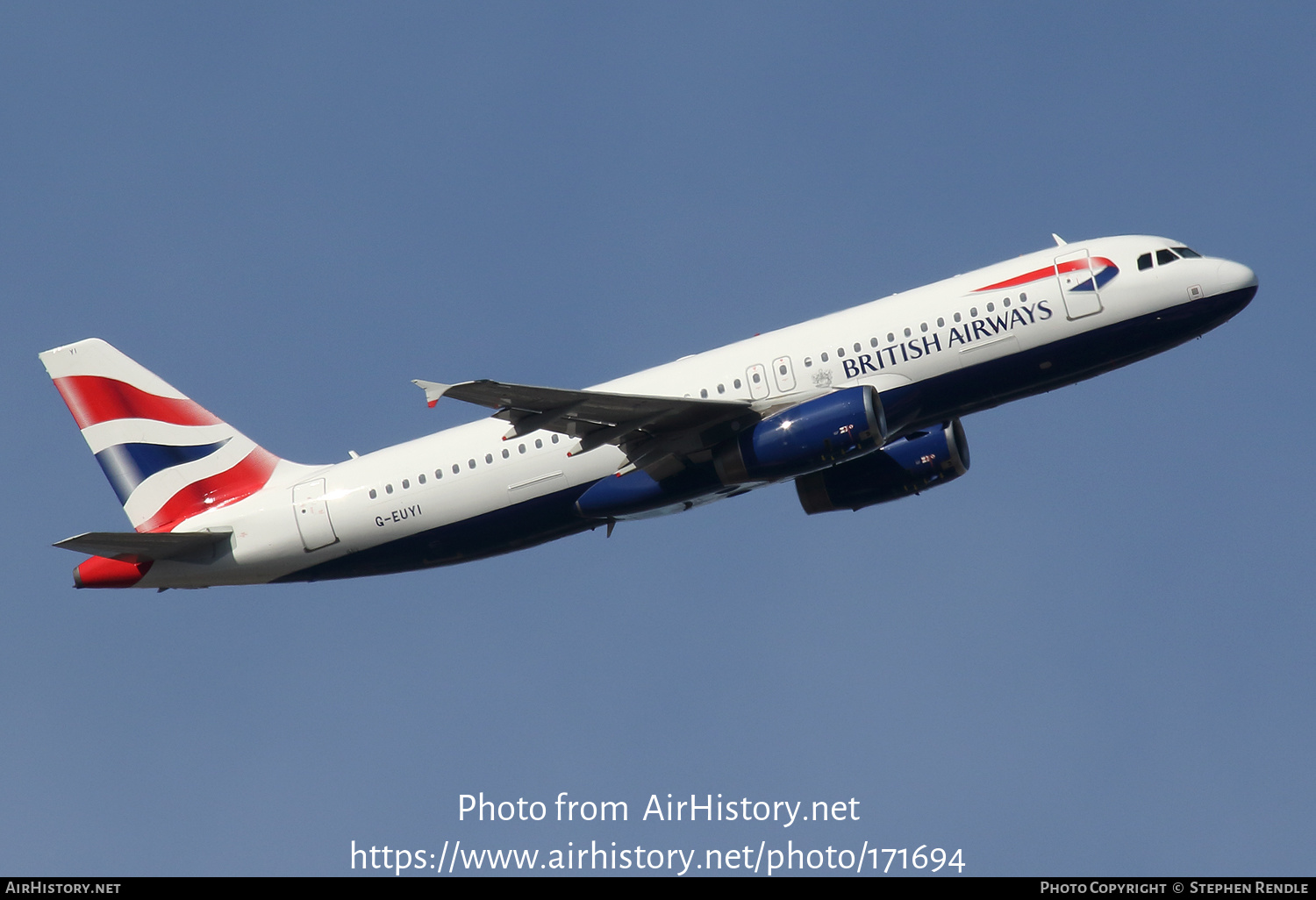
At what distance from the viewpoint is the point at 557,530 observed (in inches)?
1694

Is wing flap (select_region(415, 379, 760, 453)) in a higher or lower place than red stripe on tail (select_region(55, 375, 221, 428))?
lower

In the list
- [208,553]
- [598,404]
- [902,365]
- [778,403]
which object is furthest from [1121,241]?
[208,553]

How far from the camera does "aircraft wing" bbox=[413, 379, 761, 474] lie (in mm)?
37812

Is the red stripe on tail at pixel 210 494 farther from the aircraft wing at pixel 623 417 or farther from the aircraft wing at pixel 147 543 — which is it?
the aircraft wing at pixel 623 417

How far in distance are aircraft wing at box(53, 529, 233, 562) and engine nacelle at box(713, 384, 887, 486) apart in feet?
53.1

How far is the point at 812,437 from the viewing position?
38.8 meters

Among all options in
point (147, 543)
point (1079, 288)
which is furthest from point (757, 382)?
point (147, 543)

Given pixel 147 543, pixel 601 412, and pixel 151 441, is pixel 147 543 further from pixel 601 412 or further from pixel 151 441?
pixel 601 412

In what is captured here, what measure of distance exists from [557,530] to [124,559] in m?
13.1

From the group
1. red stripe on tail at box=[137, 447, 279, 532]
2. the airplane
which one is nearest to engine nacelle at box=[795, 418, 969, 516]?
the airplane

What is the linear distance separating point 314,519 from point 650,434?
10800 millimetres

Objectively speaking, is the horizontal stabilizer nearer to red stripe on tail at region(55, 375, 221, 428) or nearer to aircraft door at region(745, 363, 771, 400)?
red stripe on tail at region(55, 375, 221, 428)

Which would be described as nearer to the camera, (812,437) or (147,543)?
(812,437)

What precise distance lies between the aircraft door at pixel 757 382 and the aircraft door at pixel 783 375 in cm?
31
